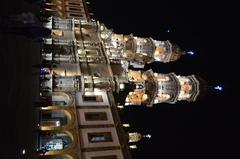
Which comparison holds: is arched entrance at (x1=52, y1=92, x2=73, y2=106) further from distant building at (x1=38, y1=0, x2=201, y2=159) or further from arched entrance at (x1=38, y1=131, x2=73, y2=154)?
arched entrance at (x1=38, y1=131, x2=73, y2=154)

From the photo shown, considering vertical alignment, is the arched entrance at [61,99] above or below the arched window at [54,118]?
above

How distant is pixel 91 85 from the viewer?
4075 cm

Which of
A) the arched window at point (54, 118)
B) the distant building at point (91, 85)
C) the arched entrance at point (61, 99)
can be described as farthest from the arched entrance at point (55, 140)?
the arched entrance at point (61, 99)

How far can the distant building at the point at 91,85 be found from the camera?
121 ft

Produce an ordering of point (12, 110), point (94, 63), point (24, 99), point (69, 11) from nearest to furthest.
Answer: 1. point (12, 110)
2. point (24, 99)
3. point (94, 63)
4. point (69, 11)

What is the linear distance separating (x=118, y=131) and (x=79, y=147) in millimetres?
5731

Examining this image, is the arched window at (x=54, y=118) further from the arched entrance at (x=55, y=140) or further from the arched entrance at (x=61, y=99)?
the arched entrance at (x=55, y=140)

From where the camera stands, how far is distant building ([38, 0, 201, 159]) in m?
36.8

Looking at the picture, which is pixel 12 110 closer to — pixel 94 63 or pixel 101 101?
pixel 101 101

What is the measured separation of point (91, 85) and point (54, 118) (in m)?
6.15

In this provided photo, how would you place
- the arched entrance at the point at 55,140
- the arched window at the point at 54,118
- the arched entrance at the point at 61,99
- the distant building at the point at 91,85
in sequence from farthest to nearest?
the arched entrance at the point at 61,99 → the arched window at the point at 54,118 → the distant building at the point at 91,85 → the arched entrance at the point at 55,140

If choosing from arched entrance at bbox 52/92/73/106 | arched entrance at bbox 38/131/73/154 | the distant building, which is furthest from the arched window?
arched entrance at bbox 38/131/73/154

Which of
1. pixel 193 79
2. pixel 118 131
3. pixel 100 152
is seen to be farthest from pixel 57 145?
pixel 193 79

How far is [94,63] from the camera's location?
165 ft
